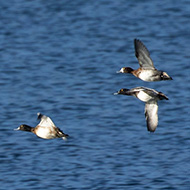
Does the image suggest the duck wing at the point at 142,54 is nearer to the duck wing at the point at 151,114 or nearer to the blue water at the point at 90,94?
the duck wing at the point at 151,114

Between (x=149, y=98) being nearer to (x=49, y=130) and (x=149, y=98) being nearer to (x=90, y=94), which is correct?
(x=49, y=130)

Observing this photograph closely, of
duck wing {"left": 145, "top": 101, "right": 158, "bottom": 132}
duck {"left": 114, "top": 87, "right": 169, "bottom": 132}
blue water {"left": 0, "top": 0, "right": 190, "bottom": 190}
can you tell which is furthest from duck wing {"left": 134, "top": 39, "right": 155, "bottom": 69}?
blue water {"left": 0, "top": 0, "right": 190, "bottom": 190}

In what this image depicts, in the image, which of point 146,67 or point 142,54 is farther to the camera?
point 146,67

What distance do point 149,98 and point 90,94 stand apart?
14.5 m

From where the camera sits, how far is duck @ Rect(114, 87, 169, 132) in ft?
80.8

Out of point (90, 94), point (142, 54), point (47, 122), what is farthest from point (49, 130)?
point (90, 94)

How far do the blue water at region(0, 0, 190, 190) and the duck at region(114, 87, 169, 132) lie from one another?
12.1 feet

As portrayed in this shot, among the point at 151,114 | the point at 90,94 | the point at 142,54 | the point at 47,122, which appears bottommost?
the point at 90,94

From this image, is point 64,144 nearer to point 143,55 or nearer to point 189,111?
point 189,111

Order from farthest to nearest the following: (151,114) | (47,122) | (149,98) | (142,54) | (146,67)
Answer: (151,114) → (149,98) → (146,67) → (142,54) → (47,122)

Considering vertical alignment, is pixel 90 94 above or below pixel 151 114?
below

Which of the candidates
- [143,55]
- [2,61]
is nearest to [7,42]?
[2,61]

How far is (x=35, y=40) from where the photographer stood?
53.4m

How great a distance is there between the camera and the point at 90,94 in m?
39.6
